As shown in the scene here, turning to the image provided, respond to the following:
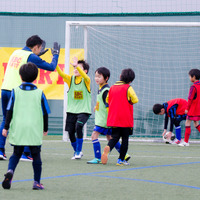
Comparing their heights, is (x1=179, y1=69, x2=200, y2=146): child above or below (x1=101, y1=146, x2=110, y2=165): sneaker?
above

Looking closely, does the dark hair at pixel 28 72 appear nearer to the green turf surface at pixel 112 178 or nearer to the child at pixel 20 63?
the green turf surface at pixel 112 178

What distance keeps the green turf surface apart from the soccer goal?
140 inches

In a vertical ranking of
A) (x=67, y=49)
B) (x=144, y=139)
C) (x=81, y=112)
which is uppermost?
(x=67, y=49)

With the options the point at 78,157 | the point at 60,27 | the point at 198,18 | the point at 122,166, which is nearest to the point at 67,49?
the point at 60,27

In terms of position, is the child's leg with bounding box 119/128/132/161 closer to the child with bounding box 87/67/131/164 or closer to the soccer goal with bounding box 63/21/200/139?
the child with bounding box 87/67/131/164

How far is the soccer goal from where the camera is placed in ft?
39.9

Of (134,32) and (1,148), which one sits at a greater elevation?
(134,32)

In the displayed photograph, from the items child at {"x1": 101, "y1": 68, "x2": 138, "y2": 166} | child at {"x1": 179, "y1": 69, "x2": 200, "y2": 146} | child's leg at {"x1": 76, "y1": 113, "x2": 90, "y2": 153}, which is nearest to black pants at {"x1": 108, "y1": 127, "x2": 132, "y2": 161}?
child at {"x1": 101, "y1": 68, "x2": 138, "y2": 166}

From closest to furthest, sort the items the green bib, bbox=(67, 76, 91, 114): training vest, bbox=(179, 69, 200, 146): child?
the green bib < bbox=(67, 76, 91, 114): training vest < bbox=(179, 69, 200, 146): child

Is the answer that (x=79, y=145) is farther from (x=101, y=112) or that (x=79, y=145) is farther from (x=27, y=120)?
(x=27, y=120)

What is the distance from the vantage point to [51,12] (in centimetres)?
1359

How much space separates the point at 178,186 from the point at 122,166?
5.91 ft

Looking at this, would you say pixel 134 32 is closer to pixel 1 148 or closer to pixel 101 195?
pixel 1 148

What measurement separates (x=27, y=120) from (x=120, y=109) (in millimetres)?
2381
